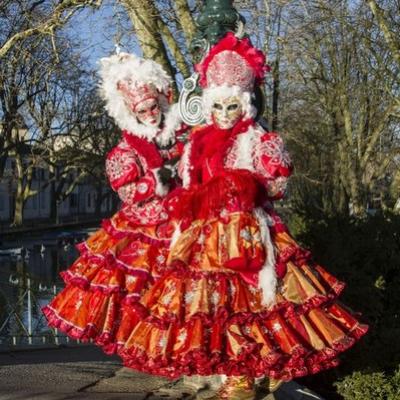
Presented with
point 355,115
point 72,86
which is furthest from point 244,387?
point 72,86

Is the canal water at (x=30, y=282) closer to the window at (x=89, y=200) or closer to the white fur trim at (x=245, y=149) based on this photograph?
the white fur trim at (x=245, y=149)

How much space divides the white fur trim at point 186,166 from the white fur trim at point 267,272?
20.1 inches

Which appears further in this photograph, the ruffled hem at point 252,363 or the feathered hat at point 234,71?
the feathered hat at point 234,71

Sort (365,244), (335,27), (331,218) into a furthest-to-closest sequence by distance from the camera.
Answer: (335,27) < (331,218) < (365,244)

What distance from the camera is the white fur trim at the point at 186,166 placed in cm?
446

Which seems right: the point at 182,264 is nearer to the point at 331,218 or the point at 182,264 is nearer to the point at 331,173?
the point at 331,218

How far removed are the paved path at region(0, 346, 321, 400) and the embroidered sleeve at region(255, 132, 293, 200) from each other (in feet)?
4.24

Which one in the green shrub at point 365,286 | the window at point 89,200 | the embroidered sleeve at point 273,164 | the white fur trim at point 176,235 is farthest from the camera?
the window at point 89,200

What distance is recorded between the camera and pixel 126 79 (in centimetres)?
514

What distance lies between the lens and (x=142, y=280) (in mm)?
4578

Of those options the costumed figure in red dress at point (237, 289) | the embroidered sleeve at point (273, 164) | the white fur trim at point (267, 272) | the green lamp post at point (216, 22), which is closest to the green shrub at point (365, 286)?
the costumed figure in red dress at point (237, 289)

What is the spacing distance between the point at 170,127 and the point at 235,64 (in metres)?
0.87

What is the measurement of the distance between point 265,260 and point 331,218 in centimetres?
463

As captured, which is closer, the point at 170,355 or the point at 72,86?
the point at 170,355
